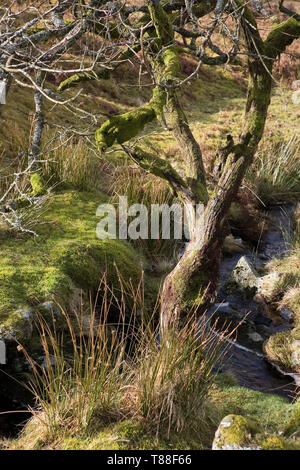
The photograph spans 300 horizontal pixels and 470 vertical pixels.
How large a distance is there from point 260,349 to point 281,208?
13.2 ft

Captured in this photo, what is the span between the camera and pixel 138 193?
6684mm

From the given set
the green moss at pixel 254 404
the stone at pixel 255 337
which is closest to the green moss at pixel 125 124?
the green moss at pixel 254 404

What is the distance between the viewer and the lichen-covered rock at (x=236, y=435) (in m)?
2.71

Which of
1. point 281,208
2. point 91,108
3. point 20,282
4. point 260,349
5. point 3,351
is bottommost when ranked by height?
point 260,349

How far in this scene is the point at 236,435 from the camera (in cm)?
276

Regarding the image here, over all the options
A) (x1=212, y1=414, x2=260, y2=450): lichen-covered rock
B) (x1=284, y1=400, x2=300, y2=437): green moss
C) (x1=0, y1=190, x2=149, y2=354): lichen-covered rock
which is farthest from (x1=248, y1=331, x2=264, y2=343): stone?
(x1=212, y1=414, x2=260, y2=450): lichen-covered rock

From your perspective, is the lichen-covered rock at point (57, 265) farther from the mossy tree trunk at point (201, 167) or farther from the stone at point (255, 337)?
the stone at point (255, 337)

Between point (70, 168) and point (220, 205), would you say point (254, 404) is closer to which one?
point (220, 205)

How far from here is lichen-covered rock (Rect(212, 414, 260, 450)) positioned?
8.88 ft

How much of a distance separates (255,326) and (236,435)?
9.90 ft

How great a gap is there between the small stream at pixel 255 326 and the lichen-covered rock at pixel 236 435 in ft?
2.81

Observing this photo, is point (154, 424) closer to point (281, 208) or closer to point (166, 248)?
point (166, 248)

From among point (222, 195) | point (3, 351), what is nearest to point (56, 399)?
point (3, 351)

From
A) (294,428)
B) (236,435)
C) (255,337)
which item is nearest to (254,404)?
(294,428)
